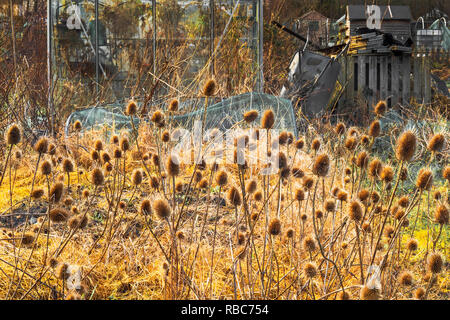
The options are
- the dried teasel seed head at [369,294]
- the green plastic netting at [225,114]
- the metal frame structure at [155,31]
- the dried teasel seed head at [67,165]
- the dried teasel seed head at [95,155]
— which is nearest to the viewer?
the dried teasel seed head at [369,294]

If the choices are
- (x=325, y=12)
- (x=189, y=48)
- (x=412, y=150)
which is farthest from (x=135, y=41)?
(x=325, y=12)

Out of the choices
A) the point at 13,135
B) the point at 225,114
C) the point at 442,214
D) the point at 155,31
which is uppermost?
the point at 155,31

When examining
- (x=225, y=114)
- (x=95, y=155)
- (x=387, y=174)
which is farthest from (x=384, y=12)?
(x=387, y=174)

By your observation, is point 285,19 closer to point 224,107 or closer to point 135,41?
point 135,41

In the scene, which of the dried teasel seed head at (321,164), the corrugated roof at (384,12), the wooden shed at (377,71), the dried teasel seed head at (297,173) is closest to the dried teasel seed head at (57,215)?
the dried teasel seed head at (321,164)

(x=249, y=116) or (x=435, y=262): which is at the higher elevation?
(x=249, y=116)

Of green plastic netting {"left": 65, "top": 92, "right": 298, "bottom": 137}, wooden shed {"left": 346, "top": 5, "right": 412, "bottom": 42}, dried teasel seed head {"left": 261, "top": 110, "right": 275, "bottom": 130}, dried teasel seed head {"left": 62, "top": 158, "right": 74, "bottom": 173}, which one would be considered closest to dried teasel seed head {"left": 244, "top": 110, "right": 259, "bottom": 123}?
dried teasel seed head {"left": 261, "top": 110, "right": 275, "bottom": 130}

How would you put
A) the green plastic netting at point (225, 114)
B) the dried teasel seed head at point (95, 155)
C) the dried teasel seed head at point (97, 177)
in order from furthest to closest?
the green plastic netting at point (225, 114)
the dried teasel seed head at point (95, 155)
the dried teasel seed head at point (97, 177)

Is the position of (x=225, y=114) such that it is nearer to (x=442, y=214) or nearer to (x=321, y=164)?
(x=321, y=164)

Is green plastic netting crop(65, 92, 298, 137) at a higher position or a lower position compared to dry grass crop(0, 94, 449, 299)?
higher

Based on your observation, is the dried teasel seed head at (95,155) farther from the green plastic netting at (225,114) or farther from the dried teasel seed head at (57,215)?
the green plastic netting at (225,114)

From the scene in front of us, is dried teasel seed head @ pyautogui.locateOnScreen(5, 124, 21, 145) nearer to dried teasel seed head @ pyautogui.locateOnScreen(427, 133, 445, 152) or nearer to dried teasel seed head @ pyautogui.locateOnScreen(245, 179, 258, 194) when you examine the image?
dried teasel seed head @ pyautogui.locateOnScreen(245, 179, 258, 194)
